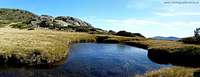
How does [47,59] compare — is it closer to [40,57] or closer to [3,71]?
[40,57]

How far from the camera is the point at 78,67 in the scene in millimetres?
38062

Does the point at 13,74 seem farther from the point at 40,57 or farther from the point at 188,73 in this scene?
the point at 188,73

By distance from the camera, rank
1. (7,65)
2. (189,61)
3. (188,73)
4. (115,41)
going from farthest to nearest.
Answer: (115,41)
(189,61)
(7,65)
(188,73)

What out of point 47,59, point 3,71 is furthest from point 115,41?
point 3,71

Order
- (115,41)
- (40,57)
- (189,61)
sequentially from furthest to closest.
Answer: (115,41) < (189,61) < (40,57)

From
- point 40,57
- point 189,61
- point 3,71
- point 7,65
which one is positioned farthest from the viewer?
point 189,61

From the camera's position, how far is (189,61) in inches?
1681

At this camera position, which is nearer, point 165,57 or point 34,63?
point 34,63

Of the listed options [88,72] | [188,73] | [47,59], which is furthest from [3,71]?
[188,73]

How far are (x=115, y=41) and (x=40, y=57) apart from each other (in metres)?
58.4

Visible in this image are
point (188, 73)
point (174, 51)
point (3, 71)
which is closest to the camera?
point (188, 73)

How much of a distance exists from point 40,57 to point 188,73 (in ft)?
59.2

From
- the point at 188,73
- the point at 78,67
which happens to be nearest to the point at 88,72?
the point at 78,67

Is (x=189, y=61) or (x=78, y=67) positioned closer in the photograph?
(x=78, y=67)
